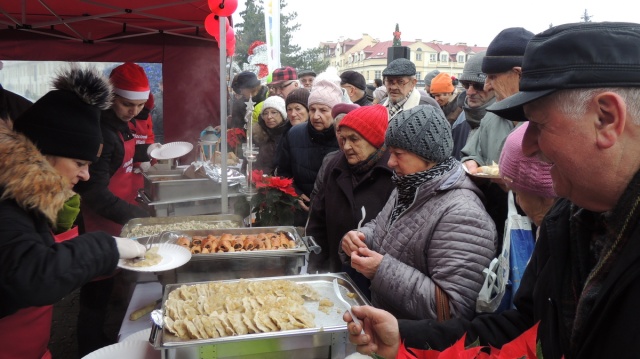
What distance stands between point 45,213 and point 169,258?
56 centimetres

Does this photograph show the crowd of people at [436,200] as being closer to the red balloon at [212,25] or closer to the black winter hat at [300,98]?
the black winter hat at [300,98]

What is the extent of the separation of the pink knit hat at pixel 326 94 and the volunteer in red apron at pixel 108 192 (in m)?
1.24

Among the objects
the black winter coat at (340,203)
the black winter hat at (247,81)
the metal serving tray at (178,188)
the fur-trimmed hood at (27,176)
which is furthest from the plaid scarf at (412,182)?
the black winter hat at (247,81)

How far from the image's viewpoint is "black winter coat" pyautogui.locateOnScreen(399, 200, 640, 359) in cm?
74

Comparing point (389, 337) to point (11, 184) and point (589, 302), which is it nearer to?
point (589, 302)

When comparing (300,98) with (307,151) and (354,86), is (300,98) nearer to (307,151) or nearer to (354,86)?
(307,151)

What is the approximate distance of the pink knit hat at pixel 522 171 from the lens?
4.33 feet

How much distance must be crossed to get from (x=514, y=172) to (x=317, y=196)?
1.44 metres

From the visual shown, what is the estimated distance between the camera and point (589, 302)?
84 cm

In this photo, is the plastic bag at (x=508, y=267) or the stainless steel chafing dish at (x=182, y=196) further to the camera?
the stainless steel chafing dish at (x=182, y=196)

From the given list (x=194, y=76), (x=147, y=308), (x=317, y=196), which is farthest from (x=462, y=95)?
(x=147, y=308)

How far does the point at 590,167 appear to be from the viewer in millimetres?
804

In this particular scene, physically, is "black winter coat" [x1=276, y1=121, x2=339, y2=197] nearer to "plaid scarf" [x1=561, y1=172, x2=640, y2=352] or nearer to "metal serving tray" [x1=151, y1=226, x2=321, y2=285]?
"metal serving tray" [x1=151, y1=226, x2=321, y2=285]

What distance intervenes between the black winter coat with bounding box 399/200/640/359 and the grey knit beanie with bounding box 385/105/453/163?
2.08 ft
